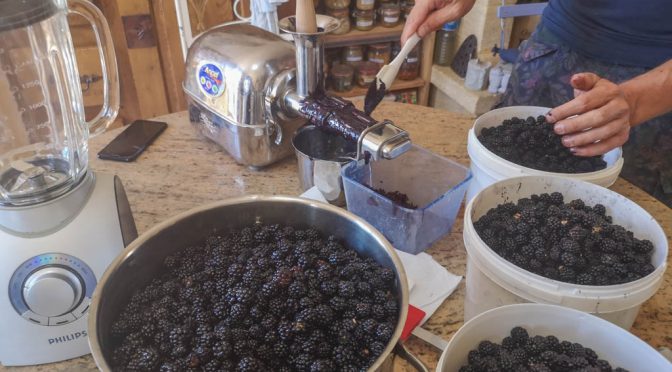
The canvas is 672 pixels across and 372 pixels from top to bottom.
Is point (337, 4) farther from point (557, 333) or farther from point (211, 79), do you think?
point (557, 333)

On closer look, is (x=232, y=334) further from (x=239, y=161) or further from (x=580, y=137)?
(x=580, y=137)

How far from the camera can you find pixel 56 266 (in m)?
0.69

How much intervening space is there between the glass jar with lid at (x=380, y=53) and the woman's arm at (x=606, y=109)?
1.58m

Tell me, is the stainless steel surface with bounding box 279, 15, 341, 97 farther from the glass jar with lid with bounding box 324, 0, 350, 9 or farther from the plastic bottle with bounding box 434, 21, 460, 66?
the plastic bottle with bounding box 434, 21, 460, 66

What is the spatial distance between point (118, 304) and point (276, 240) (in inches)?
9.5

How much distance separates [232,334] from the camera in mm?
630

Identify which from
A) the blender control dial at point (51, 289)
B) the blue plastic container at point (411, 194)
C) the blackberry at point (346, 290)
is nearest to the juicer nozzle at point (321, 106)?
the blue plastic container at point (411, 194)

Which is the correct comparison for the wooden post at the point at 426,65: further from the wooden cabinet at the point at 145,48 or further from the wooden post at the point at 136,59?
the wooden post at the point at 136,59

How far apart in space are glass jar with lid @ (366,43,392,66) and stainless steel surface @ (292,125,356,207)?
5.00 ft

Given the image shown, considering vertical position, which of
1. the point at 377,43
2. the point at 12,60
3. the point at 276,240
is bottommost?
the point at 377,43

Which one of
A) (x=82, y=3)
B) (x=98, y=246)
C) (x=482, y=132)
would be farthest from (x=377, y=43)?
(x=98, y=246)

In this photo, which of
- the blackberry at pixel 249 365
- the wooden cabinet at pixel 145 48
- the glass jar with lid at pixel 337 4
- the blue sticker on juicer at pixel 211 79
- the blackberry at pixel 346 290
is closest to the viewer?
the blackberry at pixel 249 365

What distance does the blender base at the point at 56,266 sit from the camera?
67 cm

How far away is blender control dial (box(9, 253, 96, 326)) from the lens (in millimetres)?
674
